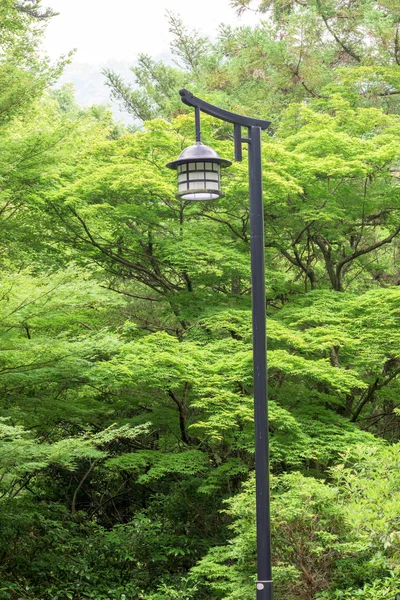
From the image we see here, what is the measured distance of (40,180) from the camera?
36.5 ft

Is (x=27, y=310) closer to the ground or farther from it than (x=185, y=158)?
closer to the ground

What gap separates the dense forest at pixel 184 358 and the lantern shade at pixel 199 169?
3273 mm

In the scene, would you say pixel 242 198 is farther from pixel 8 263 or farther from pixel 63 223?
pixel 8 263

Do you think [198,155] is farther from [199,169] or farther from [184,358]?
[184,358]

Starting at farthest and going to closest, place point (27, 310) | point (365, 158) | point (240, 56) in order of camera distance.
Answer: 1. point (240, 56)
2. point (365, 158)
3. point (27, 310)

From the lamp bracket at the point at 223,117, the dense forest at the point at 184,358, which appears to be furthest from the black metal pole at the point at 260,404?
the dense forest at the point at 184,358

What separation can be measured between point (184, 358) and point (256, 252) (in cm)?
527

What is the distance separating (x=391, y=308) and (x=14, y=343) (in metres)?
5.56

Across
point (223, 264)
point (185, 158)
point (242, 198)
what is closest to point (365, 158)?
point (242, 198)

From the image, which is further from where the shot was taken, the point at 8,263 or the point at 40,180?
the point at 8,263

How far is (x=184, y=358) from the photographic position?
32.1ft

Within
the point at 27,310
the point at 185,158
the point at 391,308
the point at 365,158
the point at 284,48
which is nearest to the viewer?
the point at 185,158

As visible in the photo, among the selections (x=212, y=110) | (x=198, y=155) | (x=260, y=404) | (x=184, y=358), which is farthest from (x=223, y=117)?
(x=184, y=358)

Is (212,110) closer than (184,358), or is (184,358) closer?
(212,110)
